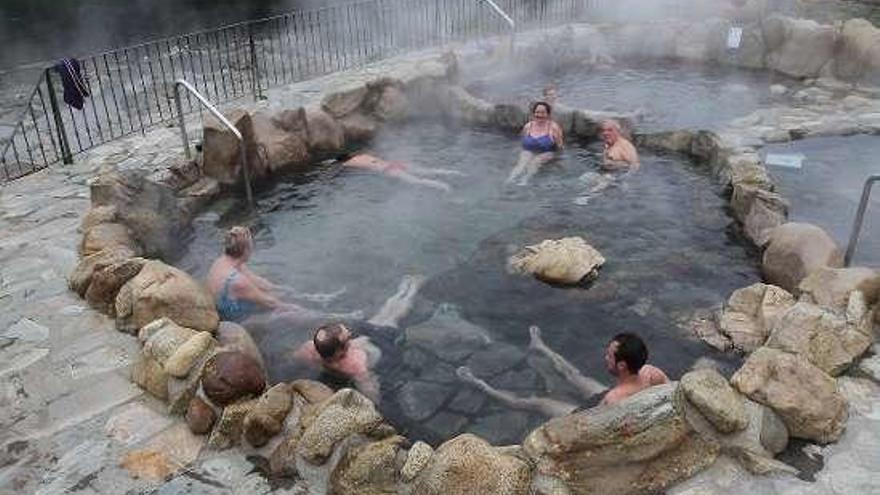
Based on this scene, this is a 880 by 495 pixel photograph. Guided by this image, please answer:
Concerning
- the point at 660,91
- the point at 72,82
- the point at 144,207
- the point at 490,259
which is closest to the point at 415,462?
the point at 490,259

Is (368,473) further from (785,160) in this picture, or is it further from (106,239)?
(785,160)

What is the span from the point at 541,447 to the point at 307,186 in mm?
6044

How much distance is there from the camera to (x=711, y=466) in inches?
153

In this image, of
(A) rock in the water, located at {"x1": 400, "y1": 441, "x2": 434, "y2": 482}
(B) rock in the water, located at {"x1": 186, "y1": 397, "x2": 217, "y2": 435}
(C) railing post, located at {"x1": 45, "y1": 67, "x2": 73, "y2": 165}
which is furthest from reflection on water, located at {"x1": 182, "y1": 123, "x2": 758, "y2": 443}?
(C) railing post, located at {"x1": 45, "y1": 67, "x2": 73, "y2": 165}

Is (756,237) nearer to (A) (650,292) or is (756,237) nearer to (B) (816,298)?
(A) (650,292)

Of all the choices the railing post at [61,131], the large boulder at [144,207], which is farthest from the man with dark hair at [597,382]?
the railing post at [61,131]

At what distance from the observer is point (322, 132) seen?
32.5ft

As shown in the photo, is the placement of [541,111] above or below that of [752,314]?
above

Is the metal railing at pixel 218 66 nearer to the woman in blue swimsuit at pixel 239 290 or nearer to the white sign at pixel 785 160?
the woman in blue swimsuit at pixel 239 290

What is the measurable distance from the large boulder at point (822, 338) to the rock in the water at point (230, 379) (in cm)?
314

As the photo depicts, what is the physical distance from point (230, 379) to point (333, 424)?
730mm

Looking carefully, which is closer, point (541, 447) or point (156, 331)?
point (541, 447)

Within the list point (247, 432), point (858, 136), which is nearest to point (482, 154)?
point (858, 136)

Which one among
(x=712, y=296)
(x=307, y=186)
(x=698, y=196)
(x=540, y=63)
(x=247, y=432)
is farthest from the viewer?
(x=540, y=63)
